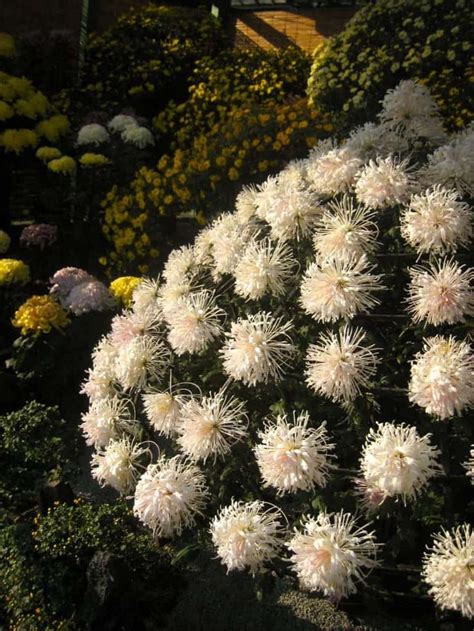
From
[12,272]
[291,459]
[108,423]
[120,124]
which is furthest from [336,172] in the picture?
[120,124]

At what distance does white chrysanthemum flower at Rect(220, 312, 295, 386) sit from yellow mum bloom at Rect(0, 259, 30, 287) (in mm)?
3286

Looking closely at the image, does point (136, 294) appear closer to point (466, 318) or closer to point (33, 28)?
point (466, 318)

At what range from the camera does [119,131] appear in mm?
6750

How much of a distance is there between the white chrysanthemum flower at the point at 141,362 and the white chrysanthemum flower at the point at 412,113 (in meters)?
1.24

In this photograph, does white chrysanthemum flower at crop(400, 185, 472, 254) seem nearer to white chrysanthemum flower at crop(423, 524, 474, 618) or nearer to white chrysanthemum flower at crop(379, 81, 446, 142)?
white chrysanthemum flower at crop(379, 81, 446, 142)

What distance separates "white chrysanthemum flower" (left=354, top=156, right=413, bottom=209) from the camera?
2.11 meters

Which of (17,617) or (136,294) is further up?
(136,294)

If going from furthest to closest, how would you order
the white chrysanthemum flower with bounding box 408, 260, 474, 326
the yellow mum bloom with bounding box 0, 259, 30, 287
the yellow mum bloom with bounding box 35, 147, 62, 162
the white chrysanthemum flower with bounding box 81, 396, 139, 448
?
the yellow mum bloom with bounding box 35, 147, 62, 162 → the yellow mum bloom with bounding box 0, 259, 30, 287 → the white chrysanthemum flower with bounding box 81, 396, 139, 448 → the white chrysanthemum flower with bounding box 408, 260, 474, 326

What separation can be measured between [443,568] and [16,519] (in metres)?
2.44

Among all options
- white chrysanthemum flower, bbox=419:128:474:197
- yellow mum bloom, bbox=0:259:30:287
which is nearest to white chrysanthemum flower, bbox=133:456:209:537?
white chrysanthemum flower, bbox=419:128:474:197

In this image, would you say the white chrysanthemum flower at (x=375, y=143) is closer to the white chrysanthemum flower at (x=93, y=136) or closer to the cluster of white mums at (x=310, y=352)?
the cluster of white mums at (x=310, y=352)

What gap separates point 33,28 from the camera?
31.0 ft

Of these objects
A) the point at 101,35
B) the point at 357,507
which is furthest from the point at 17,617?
the point at 101,35

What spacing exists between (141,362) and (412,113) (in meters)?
1.40
